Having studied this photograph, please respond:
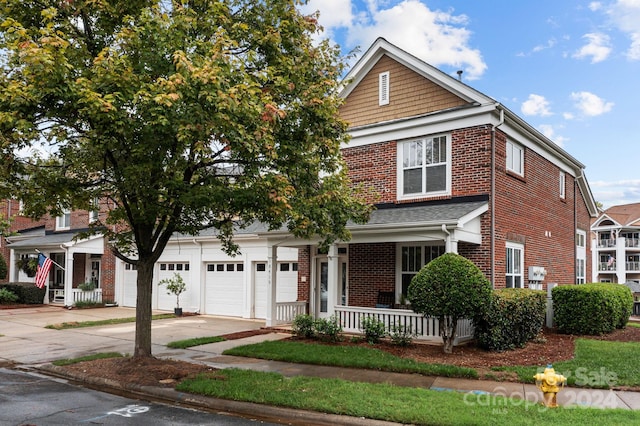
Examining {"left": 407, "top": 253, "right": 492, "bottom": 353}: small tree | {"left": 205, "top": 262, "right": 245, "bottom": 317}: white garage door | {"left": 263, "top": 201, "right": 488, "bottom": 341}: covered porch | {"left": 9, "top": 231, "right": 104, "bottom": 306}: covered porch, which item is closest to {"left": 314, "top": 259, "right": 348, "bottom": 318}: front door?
{"left": 263, "top": 201, "right": 488, "bottom": 341}: covered porch

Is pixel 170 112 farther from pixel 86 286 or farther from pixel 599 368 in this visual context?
pixel 86 286

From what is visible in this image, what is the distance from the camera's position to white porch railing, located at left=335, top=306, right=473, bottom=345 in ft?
44.1

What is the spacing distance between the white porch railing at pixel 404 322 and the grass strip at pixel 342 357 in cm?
168

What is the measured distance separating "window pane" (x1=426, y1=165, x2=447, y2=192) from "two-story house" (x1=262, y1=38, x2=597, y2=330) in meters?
0.03

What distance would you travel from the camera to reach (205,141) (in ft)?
28.8

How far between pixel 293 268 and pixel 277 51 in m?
11.5

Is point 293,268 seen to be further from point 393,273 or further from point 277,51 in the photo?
point 277,51

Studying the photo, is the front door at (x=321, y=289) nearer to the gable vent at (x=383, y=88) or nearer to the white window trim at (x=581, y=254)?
the gable vent at (x=383, y=88)

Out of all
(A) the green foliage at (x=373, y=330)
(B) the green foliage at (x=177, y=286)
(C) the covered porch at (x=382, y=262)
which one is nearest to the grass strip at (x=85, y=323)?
(B) the green foliage at (x=177, y=286)

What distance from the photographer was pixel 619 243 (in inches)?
2370

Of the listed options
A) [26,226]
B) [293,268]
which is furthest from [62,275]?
[293,268]

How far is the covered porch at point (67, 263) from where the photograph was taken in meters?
25.6

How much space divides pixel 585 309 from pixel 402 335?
570 cm

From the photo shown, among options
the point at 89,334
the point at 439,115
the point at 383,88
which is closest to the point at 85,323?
the point at 89,334
